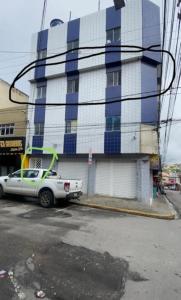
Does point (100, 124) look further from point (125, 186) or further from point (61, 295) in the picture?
point (61, 295)

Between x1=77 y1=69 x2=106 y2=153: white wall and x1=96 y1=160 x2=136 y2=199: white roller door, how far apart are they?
1320 millimetres

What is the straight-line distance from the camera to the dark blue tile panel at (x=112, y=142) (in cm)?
1767

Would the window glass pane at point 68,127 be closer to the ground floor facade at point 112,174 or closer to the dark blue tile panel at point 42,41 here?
the ground floor facade at point 112,174

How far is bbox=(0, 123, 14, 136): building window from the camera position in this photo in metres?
22.8

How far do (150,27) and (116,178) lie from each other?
35.5 feet

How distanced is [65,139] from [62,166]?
2.12 metres

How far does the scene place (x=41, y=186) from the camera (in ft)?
43.7

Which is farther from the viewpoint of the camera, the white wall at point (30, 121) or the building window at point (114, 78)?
the white wall at point (30, 121)

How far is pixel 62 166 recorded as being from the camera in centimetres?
1998

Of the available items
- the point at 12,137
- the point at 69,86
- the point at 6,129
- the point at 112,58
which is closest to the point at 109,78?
the point at 112,58

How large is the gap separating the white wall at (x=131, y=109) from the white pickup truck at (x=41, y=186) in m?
5.12

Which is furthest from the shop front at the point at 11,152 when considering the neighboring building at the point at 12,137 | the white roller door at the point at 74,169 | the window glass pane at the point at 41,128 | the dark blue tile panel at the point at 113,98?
the dark blue tile panel at the point at 113,98

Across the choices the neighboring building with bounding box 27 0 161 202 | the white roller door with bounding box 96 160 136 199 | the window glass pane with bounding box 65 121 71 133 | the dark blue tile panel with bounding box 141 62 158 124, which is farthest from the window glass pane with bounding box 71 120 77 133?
the dark blue tile panel with bounding box 141 62 158 124

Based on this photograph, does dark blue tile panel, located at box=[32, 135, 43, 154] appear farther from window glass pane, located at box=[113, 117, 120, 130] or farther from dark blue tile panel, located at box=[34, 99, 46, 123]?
window glass pane, located at box=[113, 117, 120, 130]
